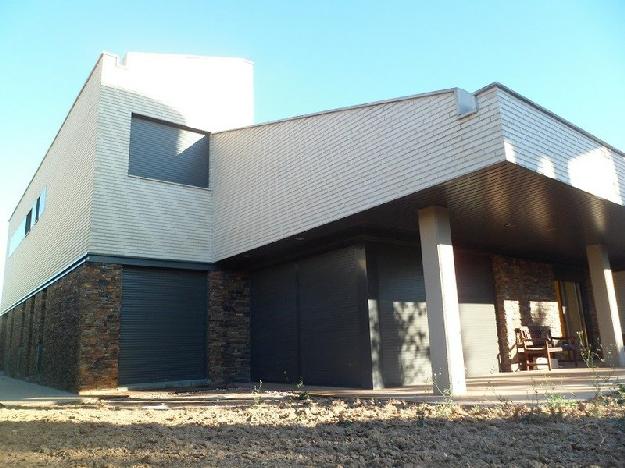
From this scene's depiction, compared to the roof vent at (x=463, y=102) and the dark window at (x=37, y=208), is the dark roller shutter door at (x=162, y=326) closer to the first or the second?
the roof vent at (x=463, y=102)

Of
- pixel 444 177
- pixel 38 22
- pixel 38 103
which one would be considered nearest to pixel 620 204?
pixel 444 177

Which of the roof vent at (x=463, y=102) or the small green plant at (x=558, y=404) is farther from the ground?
the roof vent at (x=463, y=102)

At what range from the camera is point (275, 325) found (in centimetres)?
1169

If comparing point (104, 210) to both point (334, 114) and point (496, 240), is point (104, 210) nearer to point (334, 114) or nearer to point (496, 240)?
point (334, 114)

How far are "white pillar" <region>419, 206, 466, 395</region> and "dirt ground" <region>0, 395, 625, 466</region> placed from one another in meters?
1.05

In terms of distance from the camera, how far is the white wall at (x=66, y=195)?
11.6 m

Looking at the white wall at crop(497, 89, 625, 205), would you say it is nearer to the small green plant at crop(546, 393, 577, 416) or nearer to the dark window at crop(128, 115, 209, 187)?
the small green plant at crop(546, 393, 577, 416)

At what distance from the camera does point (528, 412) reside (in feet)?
17.5

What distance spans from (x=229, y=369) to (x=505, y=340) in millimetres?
7149

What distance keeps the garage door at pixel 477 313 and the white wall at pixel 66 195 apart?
903cm

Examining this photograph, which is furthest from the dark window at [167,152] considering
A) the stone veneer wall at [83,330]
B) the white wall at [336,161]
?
the stone veneer wall at [83,330]

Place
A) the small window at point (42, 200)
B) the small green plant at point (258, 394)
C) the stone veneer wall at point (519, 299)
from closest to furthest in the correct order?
the small green plant at point (258, 394) < the stone veneer wall at point (519, 299) < the small window at point (42, 200)

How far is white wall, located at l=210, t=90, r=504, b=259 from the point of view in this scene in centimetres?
681

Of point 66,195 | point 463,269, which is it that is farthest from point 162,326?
point 463,269
